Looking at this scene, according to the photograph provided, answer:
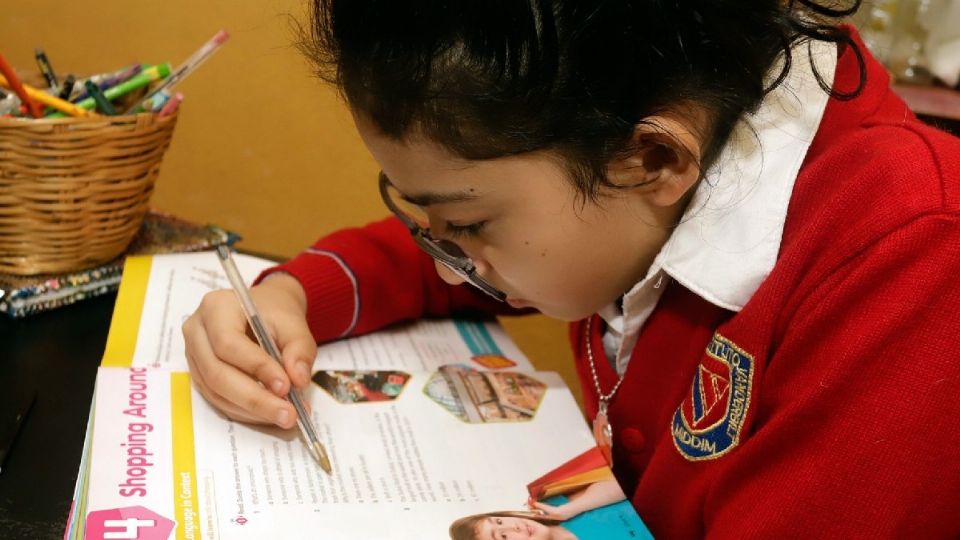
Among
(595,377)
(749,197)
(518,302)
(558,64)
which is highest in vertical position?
(558,64)

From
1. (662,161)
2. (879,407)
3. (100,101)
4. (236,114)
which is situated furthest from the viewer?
(236,114)

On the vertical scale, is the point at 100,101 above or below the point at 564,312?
above

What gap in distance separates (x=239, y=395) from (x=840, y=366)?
0.37 m

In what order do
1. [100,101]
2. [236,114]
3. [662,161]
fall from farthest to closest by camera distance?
[236,114] → [100,101] → [662,161]

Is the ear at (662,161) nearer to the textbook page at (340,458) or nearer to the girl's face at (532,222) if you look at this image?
the girl's face at (532,222)

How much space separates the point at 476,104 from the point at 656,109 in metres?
0.11

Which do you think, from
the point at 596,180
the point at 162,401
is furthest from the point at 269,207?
the point at 596,180

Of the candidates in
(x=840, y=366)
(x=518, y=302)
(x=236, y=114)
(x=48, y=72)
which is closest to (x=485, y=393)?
(x=518, y=302)

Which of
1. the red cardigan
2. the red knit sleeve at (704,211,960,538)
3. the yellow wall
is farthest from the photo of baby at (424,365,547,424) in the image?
the yellow wall

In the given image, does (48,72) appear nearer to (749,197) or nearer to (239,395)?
(239,395)

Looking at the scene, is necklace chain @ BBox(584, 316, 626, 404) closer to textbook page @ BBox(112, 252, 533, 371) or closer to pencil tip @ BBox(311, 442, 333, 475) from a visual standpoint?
textbook page @ BBox(112, 252, 533, 371)

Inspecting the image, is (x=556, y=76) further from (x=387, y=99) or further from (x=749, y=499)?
(x=749, y=499)

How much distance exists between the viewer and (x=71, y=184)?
2.46 ft

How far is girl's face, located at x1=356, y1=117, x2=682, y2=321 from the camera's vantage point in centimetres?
56
